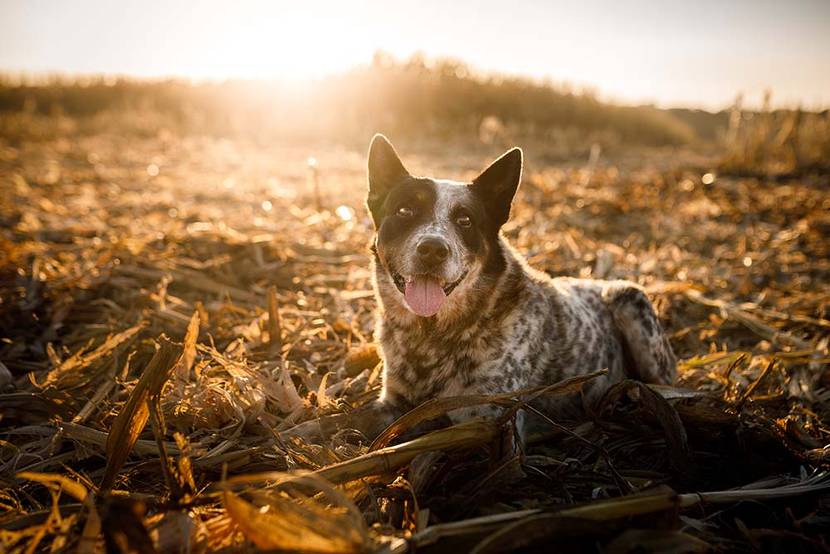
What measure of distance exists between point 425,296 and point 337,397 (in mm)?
944

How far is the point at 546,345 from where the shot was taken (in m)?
3.14

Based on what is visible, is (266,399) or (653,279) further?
(653,279)

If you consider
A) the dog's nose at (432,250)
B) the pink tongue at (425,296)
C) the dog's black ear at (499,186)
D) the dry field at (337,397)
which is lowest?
the dry field at (337,397)

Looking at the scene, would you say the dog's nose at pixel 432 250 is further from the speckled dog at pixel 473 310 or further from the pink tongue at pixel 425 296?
the pink tongue at pixel 425 296

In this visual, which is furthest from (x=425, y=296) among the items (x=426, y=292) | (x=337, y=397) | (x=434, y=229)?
(x=337, y=397)

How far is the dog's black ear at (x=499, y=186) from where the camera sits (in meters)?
3.32

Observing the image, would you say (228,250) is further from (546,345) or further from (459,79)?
(459,79)

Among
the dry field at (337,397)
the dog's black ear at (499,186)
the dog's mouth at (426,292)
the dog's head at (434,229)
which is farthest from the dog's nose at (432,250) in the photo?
the dry field at (337,397)

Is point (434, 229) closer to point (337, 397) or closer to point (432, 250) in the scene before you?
point (432, 250)

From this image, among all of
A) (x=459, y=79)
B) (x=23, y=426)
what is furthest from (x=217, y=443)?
(x=459, y=79)

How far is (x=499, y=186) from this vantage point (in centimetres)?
337

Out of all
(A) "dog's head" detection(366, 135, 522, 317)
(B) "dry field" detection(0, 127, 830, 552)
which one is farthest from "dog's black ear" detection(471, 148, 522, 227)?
(B) "dry field" detection(0, 127, 830, 552)

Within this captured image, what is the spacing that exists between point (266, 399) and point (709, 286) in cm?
450

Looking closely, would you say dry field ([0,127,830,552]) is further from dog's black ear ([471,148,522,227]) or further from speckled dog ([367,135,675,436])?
dog's black ear ([471,148,522,227])
